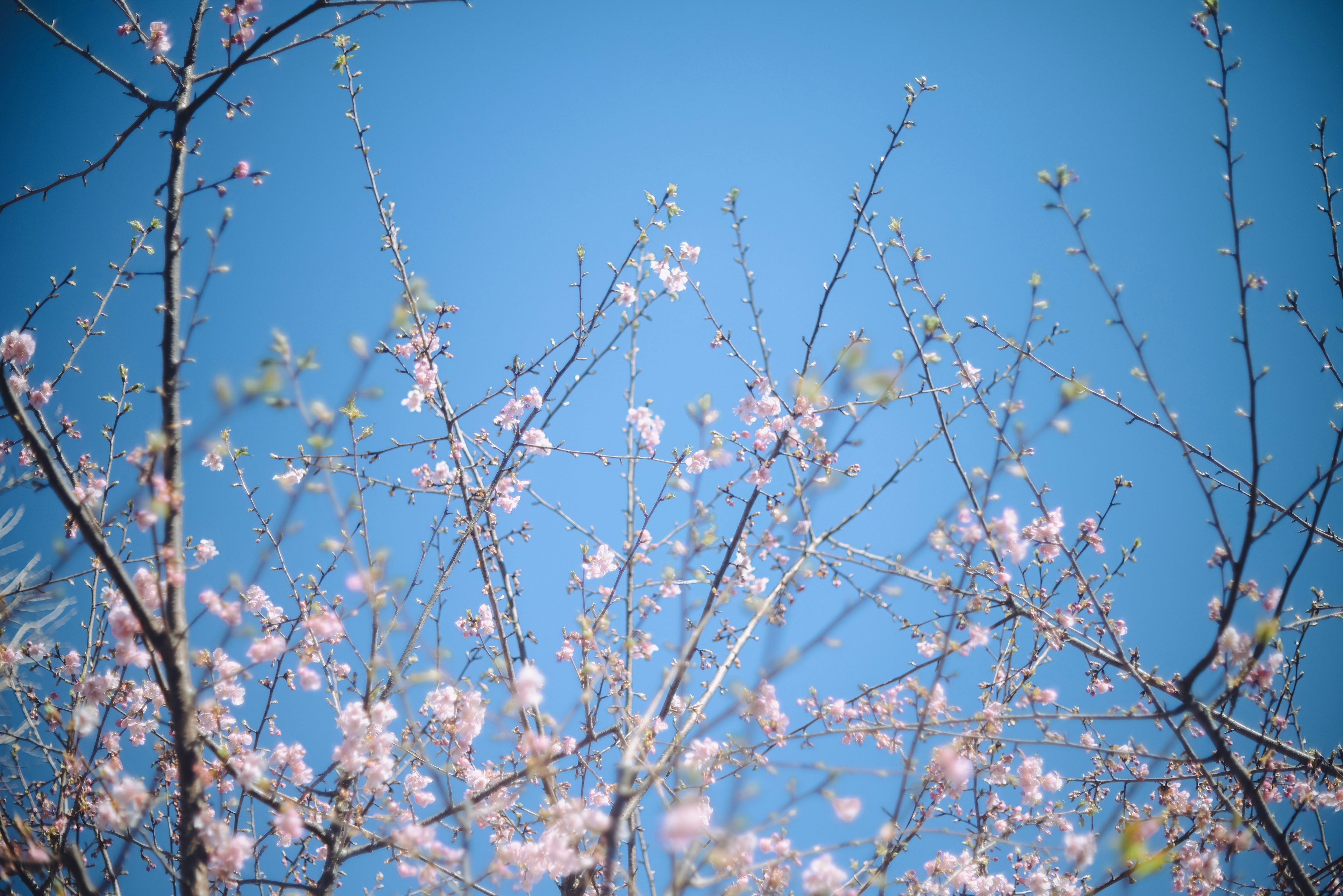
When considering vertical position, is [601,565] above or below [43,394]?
below

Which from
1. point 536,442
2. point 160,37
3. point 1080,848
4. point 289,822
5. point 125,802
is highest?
point 160,37

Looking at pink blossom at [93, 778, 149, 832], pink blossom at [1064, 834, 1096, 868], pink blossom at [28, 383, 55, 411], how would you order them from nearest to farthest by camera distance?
pink blossom at [93, 778, 149, 832]
pink blossom at [1064, 834, 1096, 868]
pink blossom at [28, 383, 55, 411]

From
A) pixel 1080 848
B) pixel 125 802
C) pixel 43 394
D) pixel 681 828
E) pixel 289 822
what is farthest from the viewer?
pixel 43 394

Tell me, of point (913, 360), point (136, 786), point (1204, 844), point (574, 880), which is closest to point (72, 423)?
point (136, 786)

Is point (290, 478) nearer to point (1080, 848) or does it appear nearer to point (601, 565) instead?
point (601, 565)

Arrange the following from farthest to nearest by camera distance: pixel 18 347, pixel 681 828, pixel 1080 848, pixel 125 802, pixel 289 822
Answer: pixel 18 347 < pixel 1080 848 < pixel 289 822 < pixel 125 802 < pixel 681 828

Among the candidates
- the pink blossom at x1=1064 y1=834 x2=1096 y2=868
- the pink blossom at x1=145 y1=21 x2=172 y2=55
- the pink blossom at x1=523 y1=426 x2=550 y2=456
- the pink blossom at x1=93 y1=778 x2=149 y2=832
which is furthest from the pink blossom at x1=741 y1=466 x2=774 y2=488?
the pink blossom at x1=145 y1=21 x2=172 y2=55

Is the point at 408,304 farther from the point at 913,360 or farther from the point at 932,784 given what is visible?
the point at 932,784

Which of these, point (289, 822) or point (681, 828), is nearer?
point (681, 828)

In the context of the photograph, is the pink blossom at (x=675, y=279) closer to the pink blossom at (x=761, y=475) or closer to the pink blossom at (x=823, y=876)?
Answer: the pink blossom at (x=761, y=475)

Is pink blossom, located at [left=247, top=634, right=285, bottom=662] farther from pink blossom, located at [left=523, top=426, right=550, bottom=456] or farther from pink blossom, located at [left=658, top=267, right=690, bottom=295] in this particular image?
pink blossom, located at [left=658, top=267, right=690, bottom=295]

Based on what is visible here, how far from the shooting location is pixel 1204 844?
3814 mm

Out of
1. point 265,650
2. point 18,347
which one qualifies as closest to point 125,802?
point 265,650

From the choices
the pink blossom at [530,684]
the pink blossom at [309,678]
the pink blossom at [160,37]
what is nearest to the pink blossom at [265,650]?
the pink blossom at [309,678]
